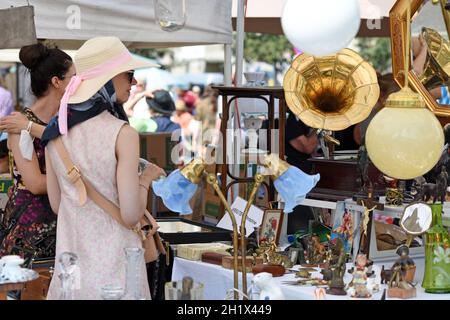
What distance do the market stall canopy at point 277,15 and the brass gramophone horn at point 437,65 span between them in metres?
2.18

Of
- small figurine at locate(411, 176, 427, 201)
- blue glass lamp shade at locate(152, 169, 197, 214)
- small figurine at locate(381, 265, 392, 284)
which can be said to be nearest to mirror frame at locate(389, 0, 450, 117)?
small figurine at locate(411, 176, 427, 201)

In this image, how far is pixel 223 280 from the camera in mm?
3455

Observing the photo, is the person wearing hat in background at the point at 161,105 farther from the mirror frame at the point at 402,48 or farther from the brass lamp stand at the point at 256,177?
the brass lamp stand at the point at 256,177

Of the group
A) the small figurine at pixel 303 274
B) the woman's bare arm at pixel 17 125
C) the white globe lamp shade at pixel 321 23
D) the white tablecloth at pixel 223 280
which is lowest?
the white tablecloth at pixel 223 280

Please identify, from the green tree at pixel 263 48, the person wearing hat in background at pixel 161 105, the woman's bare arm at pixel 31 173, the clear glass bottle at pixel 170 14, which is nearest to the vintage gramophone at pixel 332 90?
the clear glass bottle at pixel 170 14

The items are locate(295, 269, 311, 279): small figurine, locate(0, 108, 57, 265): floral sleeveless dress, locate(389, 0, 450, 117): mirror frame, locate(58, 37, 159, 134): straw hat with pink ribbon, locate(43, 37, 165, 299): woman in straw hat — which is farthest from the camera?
locate(389, 0, 450, 117): mirror frame

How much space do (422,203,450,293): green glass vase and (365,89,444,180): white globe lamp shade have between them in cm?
33

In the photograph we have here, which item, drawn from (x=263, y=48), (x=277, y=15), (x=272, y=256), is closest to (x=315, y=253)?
(x=272, y=256)

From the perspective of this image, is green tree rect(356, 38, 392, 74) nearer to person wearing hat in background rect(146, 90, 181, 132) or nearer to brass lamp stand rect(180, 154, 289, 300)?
person wearing hat in background rect(146, 90, 181, 132)

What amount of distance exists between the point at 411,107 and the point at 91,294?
3.93ft

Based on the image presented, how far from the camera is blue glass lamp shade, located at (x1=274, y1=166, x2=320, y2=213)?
3.15m

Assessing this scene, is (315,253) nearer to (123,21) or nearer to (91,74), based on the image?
(91,74)

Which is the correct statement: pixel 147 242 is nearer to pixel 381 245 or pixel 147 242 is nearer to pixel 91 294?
pixel 91 294

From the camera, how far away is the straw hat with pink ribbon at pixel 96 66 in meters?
2.99
